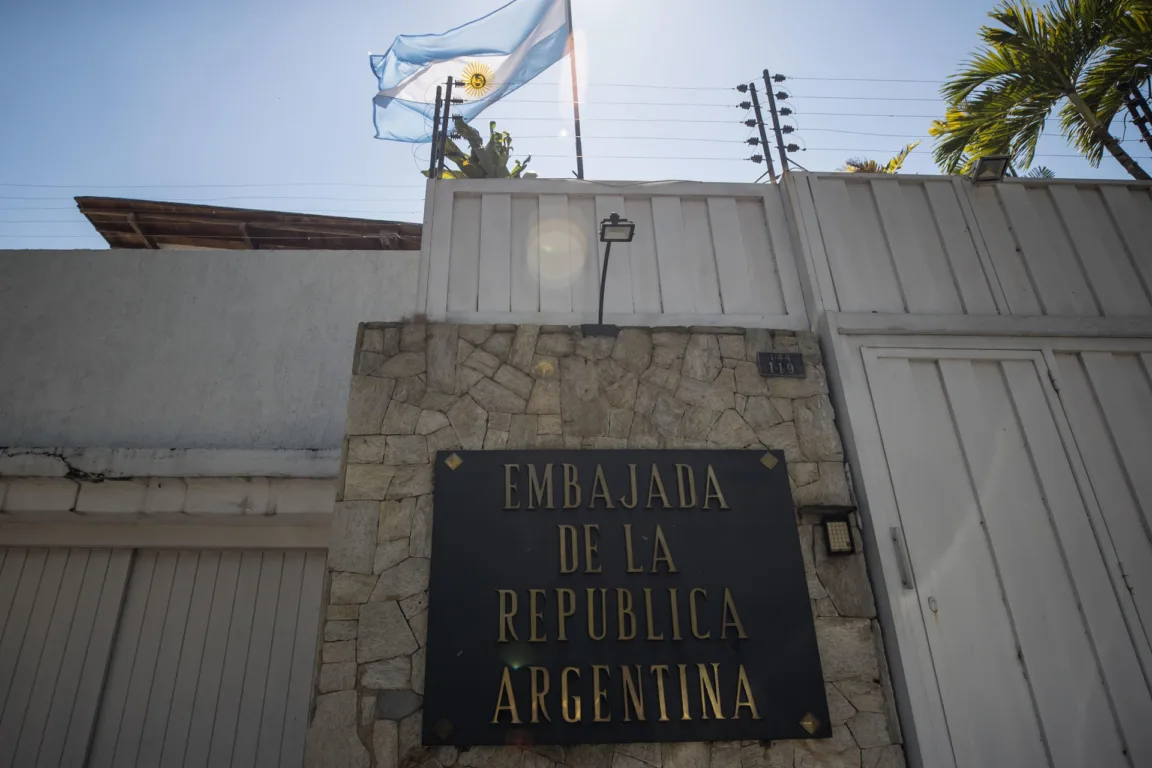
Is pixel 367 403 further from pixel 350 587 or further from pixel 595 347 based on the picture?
pixel 595 347

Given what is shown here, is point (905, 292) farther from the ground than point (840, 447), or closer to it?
farther from the ground

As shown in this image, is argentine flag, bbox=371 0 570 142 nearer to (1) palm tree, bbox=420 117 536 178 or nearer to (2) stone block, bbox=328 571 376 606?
Answer: (1) palm tree, bbox=420 117 536 178

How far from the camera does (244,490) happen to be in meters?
5.59

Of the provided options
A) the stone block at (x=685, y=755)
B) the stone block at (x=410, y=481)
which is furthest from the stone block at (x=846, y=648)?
the stone block at (x=410, y=481)

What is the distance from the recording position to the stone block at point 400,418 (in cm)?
448

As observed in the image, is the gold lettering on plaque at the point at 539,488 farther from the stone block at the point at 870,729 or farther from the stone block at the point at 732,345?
the stone block at the point at 870,729

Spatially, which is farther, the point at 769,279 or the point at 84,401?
A: the point at 84,401

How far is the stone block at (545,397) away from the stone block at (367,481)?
1.00 metres

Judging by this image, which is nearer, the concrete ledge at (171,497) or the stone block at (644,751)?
the stone block at (644,751)

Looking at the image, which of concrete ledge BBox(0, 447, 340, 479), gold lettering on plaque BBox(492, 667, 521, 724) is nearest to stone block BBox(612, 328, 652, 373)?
gold lettering on plaque BBox(492, 667, 521, 724)

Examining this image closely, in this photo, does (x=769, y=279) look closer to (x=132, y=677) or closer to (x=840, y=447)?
(x=840, y=447)

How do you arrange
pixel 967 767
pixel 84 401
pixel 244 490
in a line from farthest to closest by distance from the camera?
pixel 84 401 < pixel 244 490 < pixel 967 767

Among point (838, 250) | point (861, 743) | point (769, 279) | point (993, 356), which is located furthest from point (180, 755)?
point (993, 356)

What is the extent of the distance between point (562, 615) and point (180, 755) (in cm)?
343
